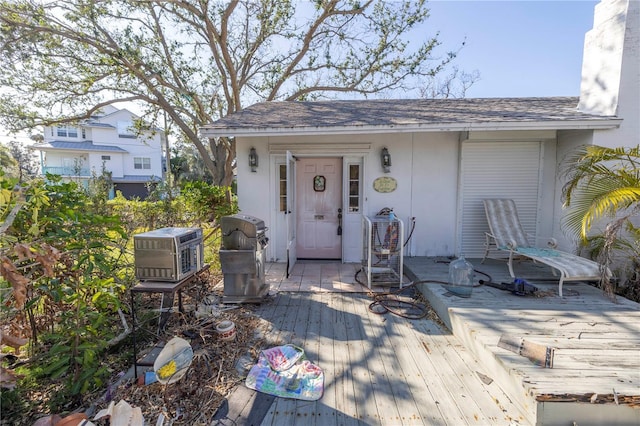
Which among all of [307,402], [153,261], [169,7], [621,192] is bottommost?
[307,402]

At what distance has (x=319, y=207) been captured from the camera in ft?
19.6

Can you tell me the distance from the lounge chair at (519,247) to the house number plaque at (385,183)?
1.72 metres

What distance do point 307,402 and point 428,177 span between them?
4664 millimetres

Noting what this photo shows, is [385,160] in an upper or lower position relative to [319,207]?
upper

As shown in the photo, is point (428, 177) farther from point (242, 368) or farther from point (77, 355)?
point (77, 355)

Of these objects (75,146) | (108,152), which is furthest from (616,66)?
(75,146)

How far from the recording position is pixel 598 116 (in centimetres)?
460

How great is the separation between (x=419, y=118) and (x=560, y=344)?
3.81m

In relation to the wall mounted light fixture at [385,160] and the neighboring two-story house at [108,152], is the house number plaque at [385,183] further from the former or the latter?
the neighboring two-story house at [108,152]

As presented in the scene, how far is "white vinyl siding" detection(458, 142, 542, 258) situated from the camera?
17.9 ft

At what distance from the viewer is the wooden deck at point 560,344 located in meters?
1.97

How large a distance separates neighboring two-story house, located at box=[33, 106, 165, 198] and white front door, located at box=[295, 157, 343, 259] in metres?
20.9

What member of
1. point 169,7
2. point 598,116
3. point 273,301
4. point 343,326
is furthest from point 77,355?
point 169,7

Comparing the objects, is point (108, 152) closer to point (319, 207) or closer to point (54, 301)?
point (319, 207)
